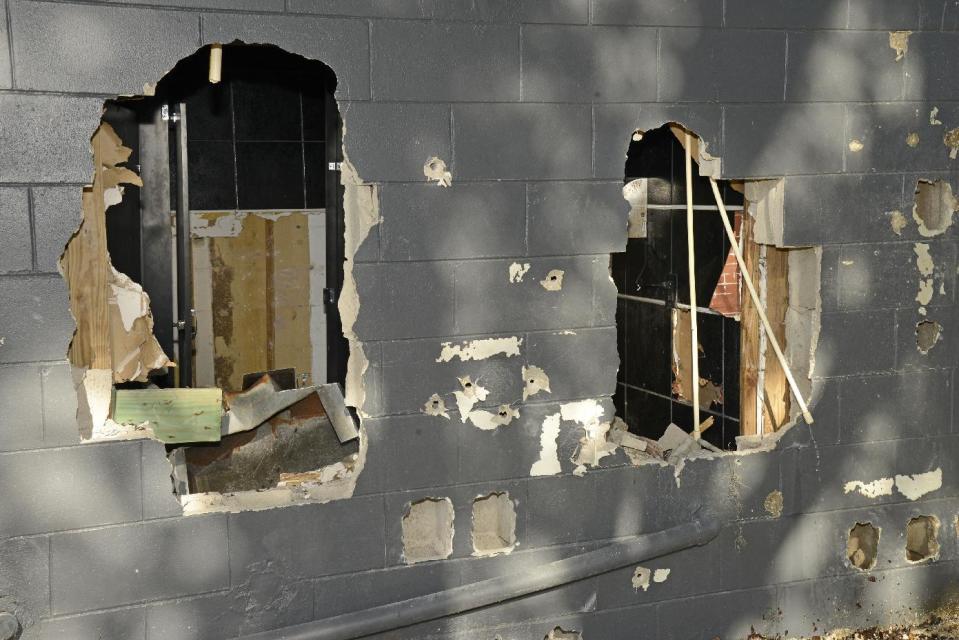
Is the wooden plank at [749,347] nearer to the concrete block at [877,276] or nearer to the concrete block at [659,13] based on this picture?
the concrete block at [877,276]

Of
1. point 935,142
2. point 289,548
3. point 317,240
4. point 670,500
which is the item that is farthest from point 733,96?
point 317,240

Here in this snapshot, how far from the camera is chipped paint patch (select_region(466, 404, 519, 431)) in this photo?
4.60 metres

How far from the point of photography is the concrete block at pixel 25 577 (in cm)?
400

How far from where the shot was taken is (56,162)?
3.92 metres

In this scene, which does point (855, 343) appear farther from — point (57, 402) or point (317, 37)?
point (57, 402)

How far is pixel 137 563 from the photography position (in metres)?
4.16

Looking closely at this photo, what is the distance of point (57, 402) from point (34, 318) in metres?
0.32

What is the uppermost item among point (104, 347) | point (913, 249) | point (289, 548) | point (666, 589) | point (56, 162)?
point (56, 162)

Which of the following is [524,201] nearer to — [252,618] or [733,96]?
[733,96]

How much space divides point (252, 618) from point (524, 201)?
6.60ft

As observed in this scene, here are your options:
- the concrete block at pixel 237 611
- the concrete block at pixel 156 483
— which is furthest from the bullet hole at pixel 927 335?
the concrete block at pixel 156 483

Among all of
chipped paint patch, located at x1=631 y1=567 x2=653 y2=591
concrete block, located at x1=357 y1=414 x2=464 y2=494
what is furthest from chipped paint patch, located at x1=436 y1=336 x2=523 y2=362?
chipped paint patch, located at x1=631 y1=567 x2=653 y2=591

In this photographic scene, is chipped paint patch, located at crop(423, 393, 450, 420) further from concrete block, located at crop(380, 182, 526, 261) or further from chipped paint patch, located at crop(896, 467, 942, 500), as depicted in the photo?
chipped paint patch, located at crop(896, 467, 942, 500)

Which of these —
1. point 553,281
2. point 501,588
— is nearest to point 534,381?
point 553,281
